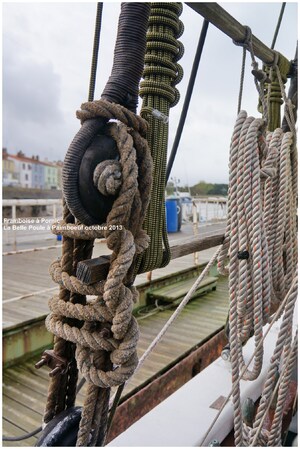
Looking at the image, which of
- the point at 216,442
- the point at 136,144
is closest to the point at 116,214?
the point at 136,144

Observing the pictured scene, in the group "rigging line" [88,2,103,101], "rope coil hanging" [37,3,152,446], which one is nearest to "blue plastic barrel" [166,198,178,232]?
"rigging line" [88,2,103,101]

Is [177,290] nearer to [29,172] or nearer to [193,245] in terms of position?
[193,245]

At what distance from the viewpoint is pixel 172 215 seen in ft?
34.4

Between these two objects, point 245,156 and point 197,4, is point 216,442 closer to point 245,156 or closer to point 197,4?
point 245,156

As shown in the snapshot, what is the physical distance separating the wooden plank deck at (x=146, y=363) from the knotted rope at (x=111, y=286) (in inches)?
72.2

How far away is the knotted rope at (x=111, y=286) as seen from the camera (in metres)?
0.83

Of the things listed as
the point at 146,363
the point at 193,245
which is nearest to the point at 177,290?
the point at 146,363

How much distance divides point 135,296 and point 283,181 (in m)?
1.04

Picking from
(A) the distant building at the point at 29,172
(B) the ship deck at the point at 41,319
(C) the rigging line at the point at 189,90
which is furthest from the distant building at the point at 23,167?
(C) the rigging line at the point at 189,90

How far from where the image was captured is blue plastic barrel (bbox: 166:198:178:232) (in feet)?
33.7

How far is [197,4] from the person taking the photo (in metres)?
1.22

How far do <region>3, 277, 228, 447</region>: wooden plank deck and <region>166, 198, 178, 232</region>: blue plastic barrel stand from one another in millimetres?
4880

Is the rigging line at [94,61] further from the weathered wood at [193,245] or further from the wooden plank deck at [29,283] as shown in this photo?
the wooden plank deck at [29,283]

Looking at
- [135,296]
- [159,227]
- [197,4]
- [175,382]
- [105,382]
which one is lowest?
[175,382]
